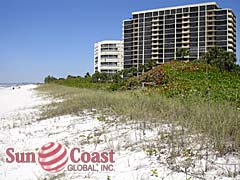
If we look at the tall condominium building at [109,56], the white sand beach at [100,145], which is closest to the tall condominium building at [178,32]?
the tall condominium building at [109,56]

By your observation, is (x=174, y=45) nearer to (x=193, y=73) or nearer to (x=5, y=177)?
(x=193, y=73)

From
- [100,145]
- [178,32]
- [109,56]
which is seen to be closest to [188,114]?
[100,145]

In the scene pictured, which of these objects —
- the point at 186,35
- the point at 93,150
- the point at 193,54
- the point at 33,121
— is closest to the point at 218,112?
the point at 93,150

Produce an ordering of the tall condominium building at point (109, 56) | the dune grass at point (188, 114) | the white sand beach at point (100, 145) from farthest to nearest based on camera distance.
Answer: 1. the tall condominium building at point (109, 56)
2. the dune grass at point (188, 114)
3. the white sand beach at point (100, 145)

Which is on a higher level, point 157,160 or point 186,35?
point 186,35

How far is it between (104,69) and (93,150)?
3010 inches

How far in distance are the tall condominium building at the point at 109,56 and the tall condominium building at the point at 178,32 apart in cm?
656

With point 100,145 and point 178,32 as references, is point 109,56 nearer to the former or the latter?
point 178,32

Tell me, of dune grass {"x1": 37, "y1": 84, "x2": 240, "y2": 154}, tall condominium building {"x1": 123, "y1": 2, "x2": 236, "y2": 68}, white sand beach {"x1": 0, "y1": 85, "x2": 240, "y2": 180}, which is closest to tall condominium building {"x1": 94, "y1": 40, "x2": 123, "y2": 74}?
tall condominium building {"x1": 123, "y1": 2, "x2": 236, "y2": 68}

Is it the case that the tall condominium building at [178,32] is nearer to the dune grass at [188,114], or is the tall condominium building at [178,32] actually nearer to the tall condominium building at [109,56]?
the tall condominium building at [109,56]

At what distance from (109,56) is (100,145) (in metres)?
77.9

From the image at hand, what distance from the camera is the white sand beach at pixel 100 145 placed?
3.61 metres

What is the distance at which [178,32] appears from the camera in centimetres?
6712

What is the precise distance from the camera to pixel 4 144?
5.66 meters
